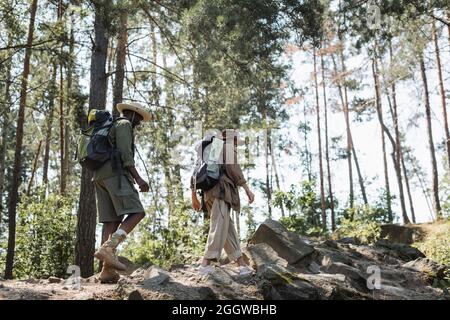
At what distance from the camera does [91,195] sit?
8.89 metres

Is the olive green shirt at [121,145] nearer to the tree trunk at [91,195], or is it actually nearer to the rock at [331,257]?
the rock at [331,257]

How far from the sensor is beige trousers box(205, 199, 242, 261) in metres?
5.40

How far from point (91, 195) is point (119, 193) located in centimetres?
383

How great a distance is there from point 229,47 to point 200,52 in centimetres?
55

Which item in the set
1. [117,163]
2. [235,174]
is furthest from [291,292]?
[117,163]

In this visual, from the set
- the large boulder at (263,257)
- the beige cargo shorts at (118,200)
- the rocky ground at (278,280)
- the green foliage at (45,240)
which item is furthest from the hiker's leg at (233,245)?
the green foliage at (45,240)

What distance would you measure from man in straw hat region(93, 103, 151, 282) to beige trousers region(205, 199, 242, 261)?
73cm

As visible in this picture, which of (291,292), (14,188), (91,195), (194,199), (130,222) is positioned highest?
(14,188)

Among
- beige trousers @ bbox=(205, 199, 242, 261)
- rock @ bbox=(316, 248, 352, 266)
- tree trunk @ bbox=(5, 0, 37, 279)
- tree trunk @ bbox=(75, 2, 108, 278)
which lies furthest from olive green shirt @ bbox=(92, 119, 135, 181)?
tree trunk @ bbox=(5, 0, 37, 279)

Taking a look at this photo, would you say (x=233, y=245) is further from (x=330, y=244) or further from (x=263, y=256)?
(x=330, y=244)
